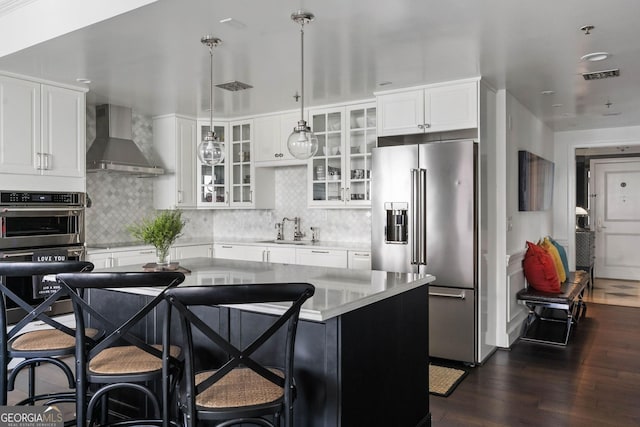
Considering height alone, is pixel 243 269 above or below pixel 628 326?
above

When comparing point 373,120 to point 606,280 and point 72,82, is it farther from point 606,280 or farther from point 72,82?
point 606,280

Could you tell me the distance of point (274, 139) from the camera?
5852 millimetres

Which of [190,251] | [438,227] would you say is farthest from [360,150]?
[190,251]

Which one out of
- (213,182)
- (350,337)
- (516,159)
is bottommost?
(350,337)

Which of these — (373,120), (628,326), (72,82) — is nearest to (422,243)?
(373,120)

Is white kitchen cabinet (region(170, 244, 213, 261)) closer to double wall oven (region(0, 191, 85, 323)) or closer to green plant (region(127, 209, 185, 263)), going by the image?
double wall oven (region(0, 191, 85, 323))

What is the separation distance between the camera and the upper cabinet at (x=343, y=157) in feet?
16.9

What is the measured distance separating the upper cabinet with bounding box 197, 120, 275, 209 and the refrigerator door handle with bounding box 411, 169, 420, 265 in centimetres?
230

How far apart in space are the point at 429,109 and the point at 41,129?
3.36 m

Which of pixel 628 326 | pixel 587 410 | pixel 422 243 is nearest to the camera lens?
pixel 587 410

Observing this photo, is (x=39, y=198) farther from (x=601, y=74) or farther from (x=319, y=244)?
(x=601, y=74)

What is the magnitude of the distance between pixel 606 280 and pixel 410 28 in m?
7.99

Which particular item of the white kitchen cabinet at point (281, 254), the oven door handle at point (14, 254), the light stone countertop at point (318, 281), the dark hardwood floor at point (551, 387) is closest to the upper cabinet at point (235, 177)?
the white kitchen cabinet at point (281, 254)

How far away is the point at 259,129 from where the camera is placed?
5.95 m
